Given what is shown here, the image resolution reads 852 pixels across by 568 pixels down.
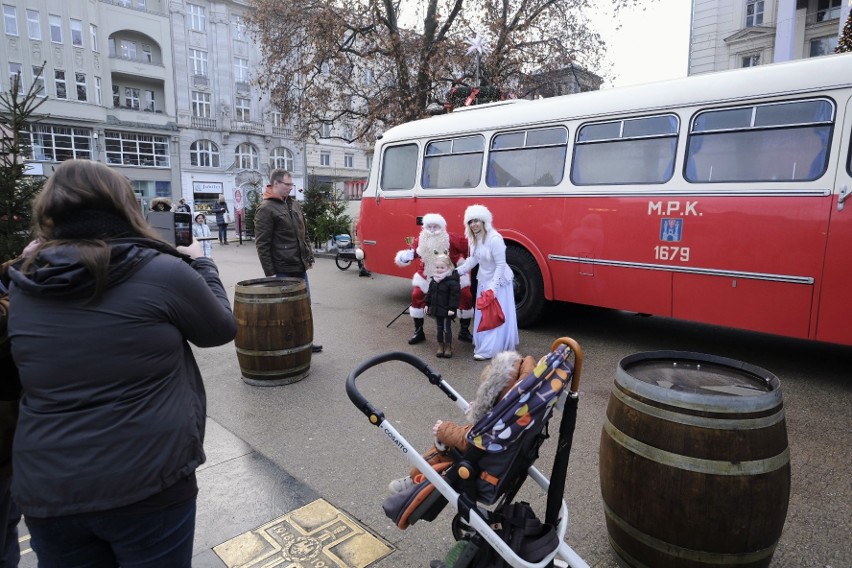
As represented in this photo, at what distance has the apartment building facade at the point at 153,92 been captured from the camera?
36.0m

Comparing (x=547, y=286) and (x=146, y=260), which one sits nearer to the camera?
(x=146, y=260)

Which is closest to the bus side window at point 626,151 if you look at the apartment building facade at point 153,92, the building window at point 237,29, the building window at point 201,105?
the apartment building facade at point 153,92

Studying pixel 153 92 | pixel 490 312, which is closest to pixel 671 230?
pixel 490 312

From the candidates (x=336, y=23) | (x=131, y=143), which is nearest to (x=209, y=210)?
(x=131, y=143)

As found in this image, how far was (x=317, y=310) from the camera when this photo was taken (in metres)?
8.59

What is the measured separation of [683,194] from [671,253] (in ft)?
2.11

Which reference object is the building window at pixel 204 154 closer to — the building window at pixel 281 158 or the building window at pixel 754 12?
the building window at pixel 281 158

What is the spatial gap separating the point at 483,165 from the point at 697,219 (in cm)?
307

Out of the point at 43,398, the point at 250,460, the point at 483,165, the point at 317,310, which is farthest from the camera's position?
the point at 317,310

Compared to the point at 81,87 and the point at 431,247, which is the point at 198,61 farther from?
the point at 431,247

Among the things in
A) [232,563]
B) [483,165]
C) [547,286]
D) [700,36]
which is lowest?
[232,563]

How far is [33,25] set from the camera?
35.5 meters

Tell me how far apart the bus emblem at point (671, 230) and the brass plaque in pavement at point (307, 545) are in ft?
14.9

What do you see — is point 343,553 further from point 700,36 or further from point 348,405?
point 700,36
